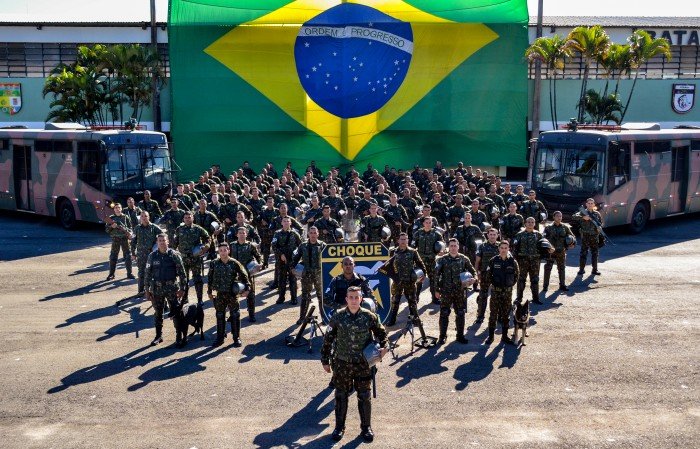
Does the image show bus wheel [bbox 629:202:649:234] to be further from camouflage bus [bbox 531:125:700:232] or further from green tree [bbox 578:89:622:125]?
green tree [bbox 578:89:622:125]

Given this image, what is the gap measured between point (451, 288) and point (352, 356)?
13.7 feet

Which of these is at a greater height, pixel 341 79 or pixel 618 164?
pixel 341 79

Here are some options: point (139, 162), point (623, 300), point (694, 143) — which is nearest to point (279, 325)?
point (623, 300)

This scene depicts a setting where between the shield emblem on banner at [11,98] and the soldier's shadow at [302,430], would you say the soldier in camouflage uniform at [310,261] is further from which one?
the shield emblem on banner at [11,98]

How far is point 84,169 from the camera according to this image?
24172mm

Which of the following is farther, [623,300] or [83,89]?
[83,89]

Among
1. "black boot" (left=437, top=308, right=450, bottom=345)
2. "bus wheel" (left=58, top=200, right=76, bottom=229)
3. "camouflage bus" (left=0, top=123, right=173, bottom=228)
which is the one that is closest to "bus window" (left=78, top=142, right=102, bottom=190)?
"camouflage bus" (left=0, top=123, right=173, bottom=228)

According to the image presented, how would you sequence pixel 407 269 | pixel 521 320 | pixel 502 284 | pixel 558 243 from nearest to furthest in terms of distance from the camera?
pixel 502 284
pixel 521 320
pixel 407 269
pixel 558 243

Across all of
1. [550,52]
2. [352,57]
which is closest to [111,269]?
[352,57]

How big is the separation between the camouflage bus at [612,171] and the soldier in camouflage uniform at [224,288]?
12.7 meters

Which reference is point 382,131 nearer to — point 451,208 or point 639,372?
point 451,208

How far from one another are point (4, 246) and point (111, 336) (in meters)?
10.8

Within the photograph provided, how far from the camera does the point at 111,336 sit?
44.3ft

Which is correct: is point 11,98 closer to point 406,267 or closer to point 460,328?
point 406,267
